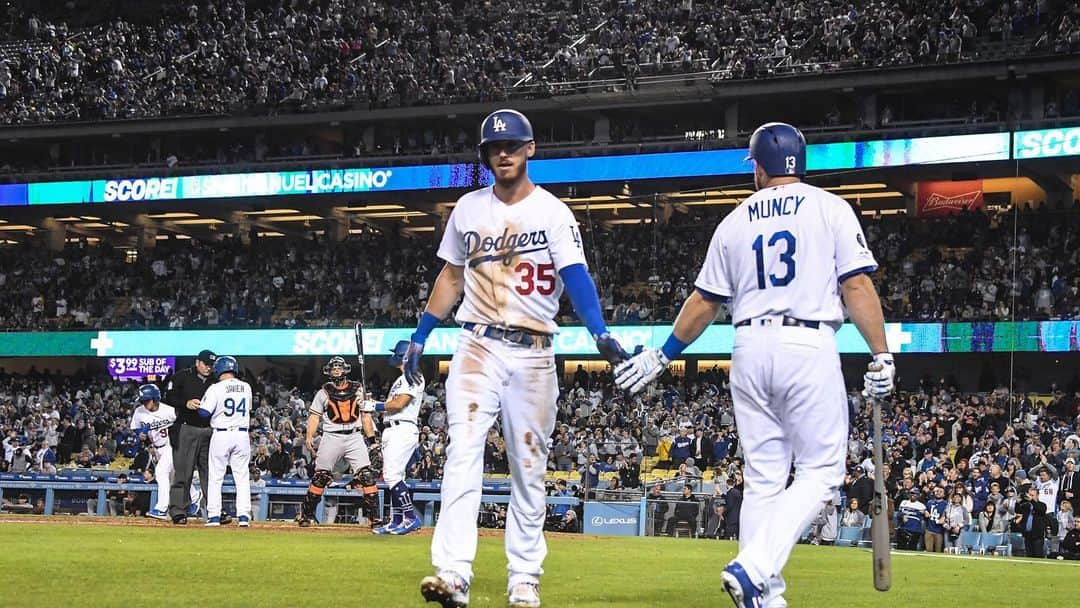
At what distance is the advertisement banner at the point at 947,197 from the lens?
38406mm

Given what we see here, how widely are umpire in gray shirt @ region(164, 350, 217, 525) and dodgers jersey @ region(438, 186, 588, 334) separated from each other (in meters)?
10.1

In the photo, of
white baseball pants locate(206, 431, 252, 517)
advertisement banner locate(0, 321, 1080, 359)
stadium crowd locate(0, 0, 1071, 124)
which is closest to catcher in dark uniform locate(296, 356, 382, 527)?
white baseball pants locate(206, 431, 252, 517)

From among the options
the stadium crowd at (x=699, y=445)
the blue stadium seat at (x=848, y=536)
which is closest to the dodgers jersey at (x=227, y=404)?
the stadium crowd at (x=699, y=445)

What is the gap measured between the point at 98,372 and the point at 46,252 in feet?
21.0

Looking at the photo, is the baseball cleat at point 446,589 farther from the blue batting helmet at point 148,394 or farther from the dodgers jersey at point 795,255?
the blue batting helmet at point 148,394

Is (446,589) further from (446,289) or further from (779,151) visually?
(779,151)

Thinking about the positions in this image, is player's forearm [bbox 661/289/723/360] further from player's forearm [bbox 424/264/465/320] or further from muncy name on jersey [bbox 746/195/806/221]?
player's forearm [bbox 424/264/465/320]

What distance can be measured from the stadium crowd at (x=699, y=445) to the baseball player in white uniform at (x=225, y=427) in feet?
24.7

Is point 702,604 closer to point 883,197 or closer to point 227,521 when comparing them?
point 227,521

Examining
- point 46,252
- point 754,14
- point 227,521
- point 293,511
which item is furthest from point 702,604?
point 46,252

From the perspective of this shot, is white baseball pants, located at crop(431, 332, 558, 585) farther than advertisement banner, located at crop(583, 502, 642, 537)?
No

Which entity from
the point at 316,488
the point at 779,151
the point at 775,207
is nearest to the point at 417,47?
the point at 316,488

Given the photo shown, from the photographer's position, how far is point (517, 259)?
705 centimetres

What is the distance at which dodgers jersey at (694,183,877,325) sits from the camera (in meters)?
6.35
